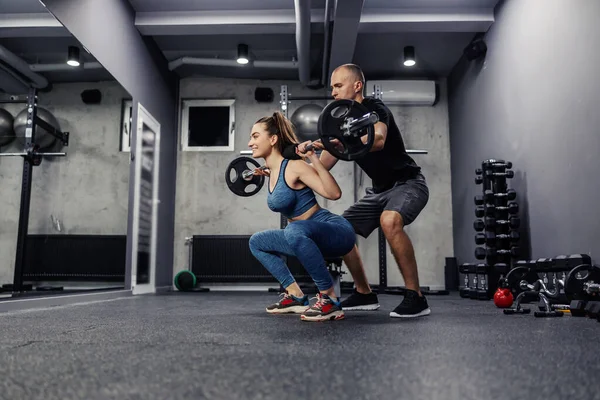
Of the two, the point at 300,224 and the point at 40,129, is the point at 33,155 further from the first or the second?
the point at 300,224

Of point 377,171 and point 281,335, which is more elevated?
point 377,171

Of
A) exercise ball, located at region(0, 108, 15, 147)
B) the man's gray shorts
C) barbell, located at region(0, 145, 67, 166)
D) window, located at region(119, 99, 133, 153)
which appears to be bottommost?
the man's gray shorts

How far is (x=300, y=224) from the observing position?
2.04 meters

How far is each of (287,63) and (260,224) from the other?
1836 mm

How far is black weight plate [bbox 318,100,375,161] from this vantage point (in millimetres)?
1923

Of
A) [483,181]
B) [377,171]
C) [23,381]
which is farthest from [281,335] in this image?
[483,181]

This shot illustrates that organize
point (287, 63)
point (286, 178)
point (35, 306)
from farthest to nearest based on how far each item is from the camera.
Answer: point (287, 63) → point (35, 306) → point (286, 178)

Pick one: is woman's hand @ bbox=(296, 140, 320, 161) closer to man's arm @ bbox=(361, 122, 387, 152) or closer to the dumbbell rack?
man's arm @ bbox=(361, 122, 387, 152)

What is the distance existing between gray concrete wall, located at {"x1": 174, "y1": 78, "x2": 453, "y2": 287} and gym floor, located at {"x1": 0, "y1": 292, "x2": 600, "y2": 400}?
407cm

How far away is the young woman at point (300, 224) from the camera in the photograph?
203 centimetres

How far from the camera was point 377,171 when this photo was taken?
7.80 feet

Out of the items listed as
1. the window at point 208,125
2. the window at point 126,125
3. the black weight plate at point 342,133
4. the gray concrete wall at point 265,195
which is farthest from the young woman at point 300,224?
the window at point 208,125

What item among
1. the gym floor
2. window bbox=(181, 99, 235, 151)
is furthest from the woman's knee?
window bbox=(181, 99, 235, 151)

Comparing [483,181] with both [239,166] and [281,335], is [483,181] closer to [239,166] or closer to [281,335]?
[239,166]
